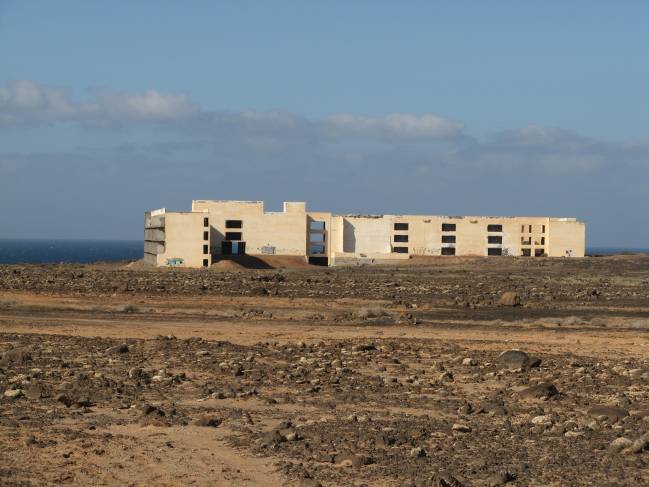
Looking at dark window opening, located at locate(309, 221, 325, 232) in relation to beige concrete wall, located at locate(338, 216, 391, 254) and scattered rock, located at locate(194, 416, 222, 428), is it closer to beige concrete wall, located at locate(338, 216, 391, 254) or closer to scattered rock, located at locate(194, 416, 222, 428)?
beige concrete wall, located at locate(338, 216, 391, 254)

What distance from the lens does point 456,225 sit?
122188mm

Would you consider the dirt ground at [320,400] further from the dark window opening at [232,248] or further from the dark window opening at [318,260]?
the dark window opening at [318,260]

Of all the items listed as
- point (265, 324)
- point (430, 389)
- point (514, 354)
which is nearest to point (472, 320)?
point (265, 324)

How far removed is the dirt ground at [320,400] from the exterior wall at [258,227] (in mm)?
72003

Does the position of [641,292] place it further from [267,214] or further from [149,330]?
[267,214]

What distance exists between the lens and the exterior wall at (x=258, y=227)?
10950cm

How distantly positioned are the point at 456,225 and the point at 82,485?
111 metres

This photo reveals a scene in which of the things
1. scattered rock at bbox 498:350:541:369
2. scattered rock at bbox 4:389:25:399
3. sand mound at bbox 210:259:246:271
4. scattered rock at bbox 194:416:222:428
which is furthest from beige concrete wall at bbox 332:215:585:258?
scattered rock at bbox 194:416:222:428

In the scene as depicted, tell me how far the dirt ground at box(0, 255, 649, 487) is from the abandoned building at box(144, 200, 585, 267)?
6226 centimetres

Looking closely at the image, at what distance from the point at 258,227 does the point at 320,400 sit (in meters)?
92.8

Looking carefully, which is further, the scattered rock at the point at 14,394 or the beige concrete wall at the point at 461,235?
the beige concrete wall at the point at 461,235

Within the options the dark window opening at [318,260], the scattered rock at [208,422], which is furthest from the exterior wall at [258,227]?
the scattered rock at [208,422]

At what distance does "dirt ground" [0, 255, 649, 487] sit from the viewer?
42.8 feet

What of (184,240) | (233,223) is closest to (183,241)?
(184,240)
